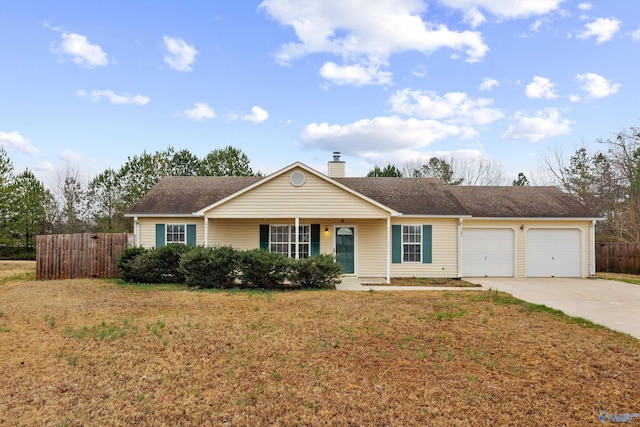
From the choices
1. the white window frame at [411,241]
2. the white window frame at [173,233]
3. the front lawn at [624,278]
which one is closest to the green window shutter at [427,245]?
the white window frame at [411,241]

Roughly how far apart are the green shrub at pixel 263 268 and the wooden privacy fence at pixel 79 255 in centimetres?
568

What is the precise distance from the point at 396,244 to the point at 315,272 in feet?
14.7

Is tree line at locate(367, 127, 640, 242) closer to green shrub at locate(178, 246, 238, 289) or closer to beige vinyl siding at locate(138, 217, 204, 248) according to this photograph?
beige vinyl siding at locate(138, 217, 204, 248)

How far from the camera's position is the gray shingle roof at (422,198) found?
14203 mm

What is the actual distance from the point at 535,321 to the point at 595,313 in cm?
201

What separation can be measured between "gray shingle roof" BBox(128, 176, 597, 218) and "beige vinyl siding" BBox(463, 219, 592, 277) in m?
0.27

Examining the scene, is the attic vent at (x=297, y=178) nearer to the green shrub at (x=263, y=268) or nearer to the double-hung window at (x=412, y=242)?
the green shrub at (x=263, y=268)

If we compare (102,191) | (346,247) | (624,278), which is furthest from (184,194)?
(624,278)

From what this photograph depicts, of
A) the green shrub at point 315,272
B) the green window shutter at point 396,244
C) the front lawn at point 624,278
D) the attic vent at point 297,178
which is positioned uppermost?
the attic vent at point 297,178

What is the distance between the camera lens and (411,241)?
14.0 metres

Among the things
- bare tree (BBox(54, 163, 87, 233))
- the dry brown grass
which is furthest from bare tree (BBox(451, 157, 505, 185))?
bare tree (BBox(54, 163, 87, 233))

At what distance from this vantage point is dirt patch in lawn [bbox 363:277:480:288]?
471 inches

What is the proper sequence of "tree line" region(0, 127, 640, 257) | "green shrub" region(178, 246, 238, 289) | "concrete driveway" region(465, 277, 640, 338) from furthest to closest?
"tree line" region(0, 127, 640, 257) < "green shrub" region(178, 246, 238, 289) < "concrete driveway" region(465, 277, 640, 338)

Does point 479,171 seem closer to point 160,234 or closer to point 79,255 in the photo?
point 160,234
